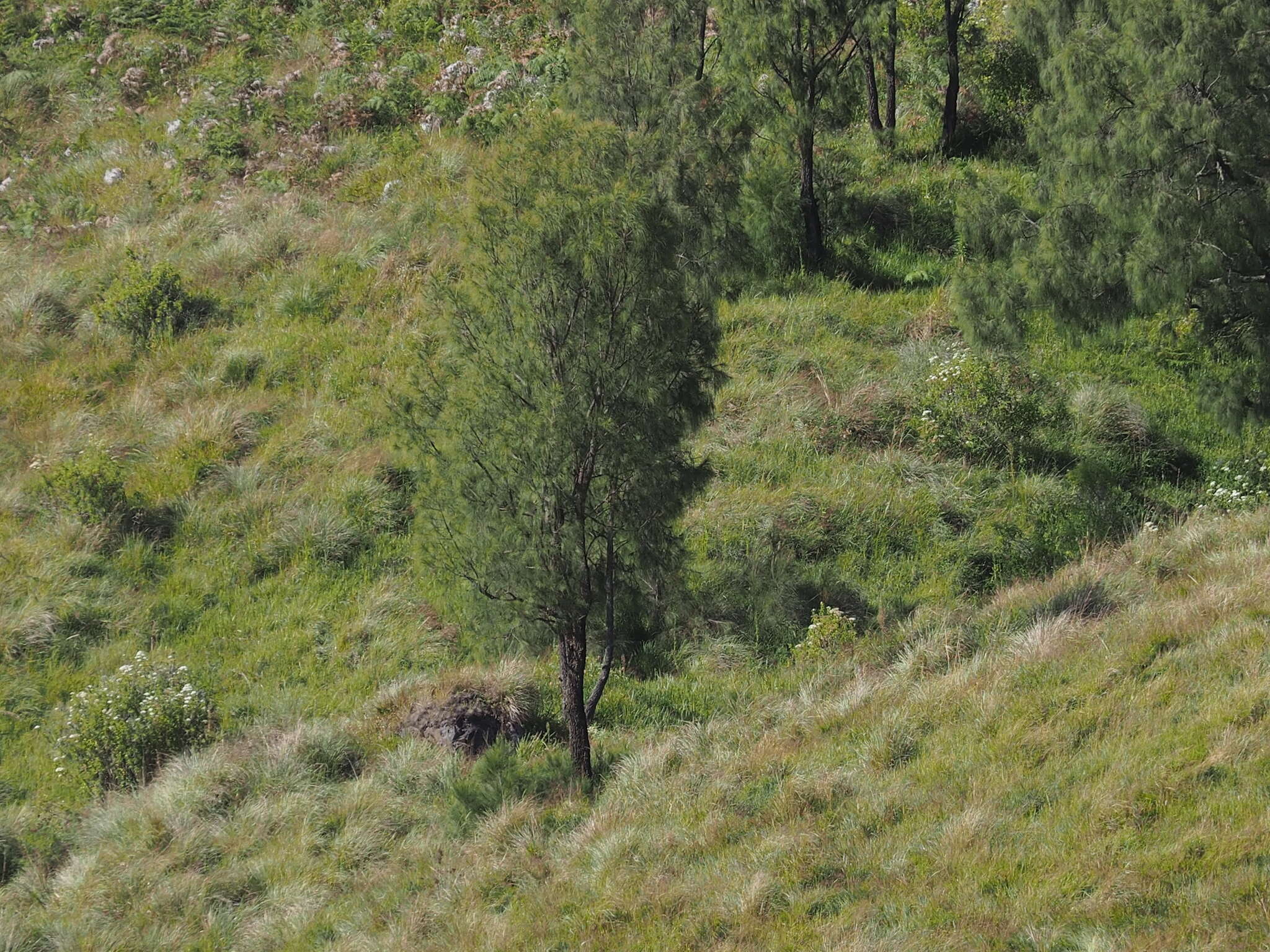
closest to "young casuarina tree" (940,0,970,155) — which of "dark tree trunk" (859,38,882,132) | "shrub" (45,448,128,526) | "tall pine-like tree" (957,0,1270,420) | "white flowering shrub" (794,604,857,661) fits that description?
"dark tree trunk" (859,38,882,132)

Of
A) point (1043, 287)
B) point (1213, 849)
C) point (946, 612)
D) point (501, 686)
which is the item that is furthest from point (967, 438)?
point (1213, 849)

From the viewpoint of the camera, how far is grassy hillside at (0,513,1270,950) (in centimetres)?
587

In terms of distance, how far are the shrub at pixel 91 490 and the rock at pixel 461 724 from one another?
540 centimetres

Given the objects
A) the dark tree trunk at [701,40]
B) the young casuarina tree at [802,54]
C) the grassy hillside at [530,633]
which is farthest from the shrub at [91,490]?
the young casuarina tree at [802,54]

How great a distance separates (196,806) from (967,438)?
8.77 meters

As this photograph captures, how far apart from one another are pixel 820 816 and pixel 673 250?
4091 millimetres

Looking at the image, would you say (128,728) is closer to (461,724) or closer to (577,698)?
(461,724)

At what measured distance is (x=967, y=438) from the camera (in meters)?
13.4

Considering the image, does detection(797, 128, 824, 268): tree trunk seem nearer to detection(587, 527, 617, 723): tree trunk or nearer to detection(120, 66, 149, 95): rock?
detection(587, 527, 617, 723): tree trunk

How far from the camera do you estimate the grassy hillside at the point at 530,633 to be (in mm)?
6566

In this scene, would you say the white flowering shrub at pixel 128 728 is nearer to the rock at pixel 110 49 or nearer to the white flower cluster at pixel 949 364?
the white flower cluster at pixel 949 364

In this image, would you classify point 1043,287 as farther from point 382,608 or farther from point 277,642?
point 277,642

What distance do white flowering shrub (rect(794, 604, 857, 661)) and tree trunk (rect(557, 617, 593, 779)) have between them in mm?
2442

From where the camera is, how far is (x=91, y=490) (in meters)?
13.6
